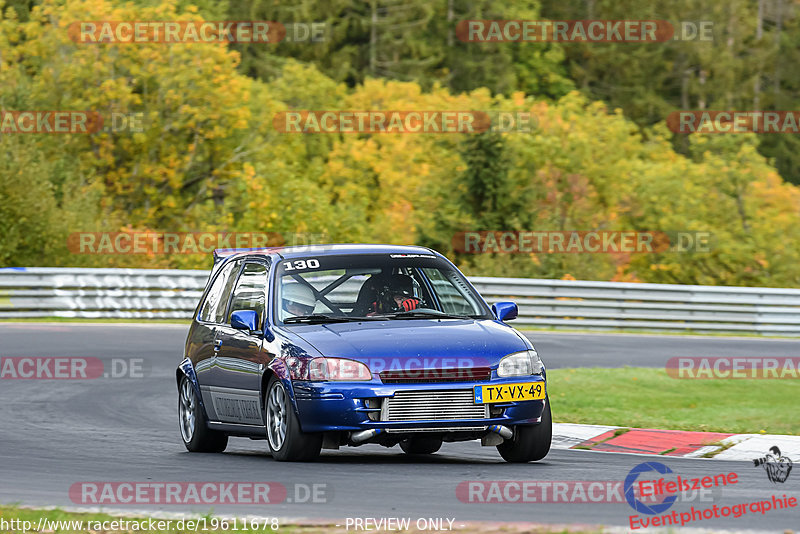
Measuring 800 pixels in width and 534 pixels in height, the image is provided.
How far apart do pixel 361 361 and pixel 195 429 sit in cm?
262

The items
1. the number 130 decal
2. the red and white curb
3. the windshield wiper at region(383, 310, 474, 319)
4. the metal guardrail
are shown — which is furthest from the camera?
the metal guardrail

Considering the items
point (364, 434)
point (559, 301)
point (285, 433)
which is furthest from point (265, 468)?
point (559, 301)

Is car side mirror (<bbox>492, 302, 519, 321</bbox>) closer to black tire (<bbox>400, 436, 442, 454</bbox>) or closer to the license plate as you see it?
the license plate

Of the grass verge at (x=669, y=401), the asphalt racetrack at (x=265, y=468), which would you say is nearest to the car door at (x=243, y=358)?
the asphalt racetrack at (x=265, y=468)

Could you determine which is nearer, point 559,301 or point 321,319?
point 321,319

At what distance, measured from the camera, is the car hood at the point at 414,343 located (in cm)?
982

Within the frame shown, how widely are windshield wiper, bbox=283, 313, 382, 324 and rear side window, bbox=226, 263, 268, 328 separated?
33 cm

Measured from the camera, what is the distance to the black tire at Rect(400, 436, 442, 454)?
1001 cm

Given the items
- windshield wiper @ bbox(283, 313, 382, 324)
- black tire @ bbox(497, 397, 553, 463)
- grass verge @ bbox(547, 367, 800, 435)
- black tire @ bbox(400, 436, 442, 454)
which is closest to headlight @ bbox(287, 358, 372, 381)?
black tire @ bbox(400, 436, 442, 454)

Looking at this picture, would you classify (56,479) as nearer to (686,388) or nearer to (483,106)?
(686,388)

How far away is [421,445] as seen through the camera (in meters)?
10.7

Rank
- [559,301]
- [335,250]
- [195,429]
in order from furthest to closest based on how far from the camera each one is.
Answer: [559,301] → [195,429] → [335,250]

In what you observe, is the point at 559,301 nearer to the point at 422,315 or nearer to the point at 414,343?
the point at 422,315

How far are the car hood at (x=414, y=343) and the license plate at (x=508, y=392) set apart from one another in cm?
18
